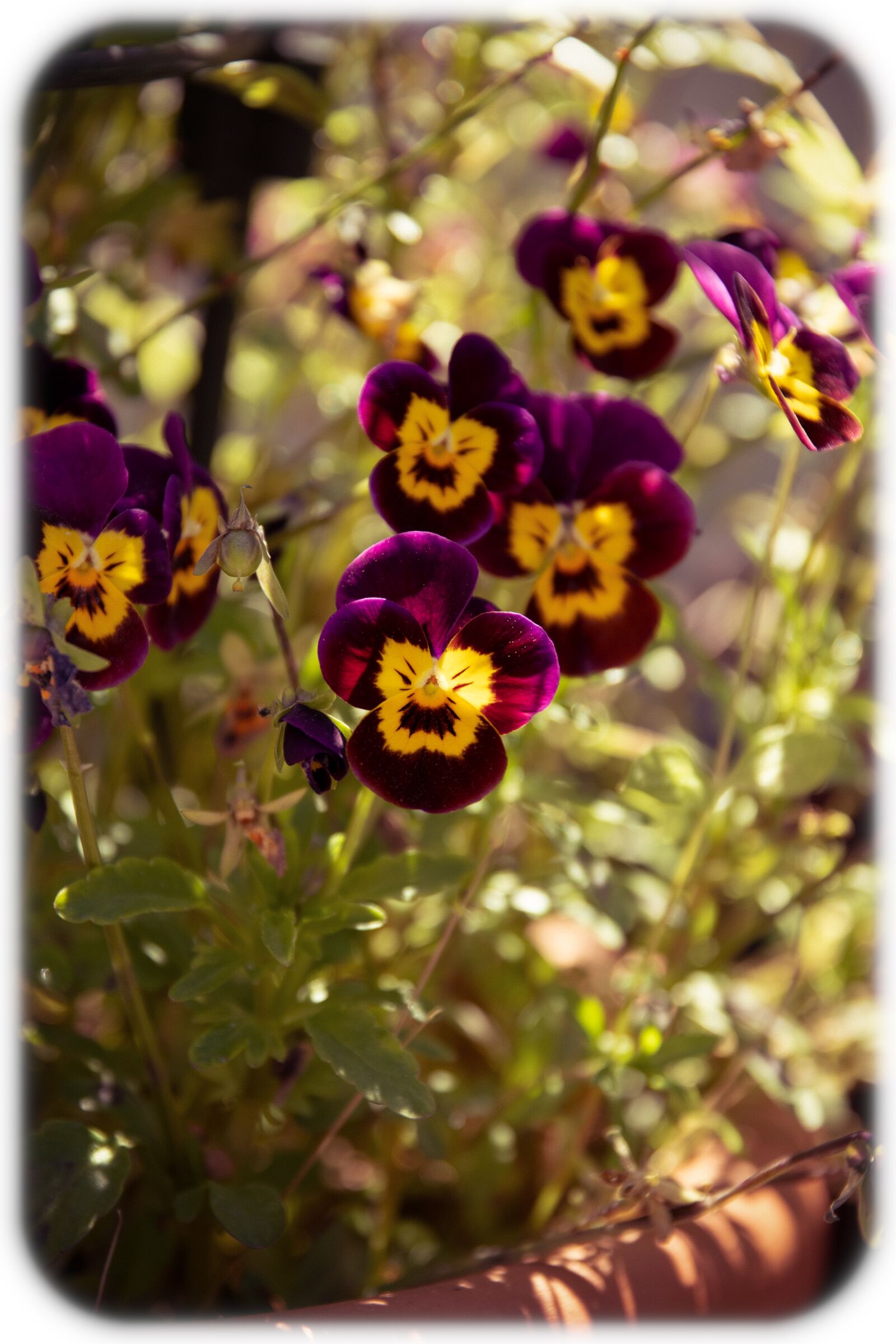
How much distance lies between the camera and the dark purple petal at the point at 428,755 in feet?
1.42

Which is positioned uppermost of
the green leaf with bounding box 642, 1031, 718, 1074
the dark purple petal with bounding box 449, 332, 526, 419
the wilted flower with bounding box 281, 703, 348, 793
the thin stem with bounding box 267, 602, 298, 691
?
the dark purple petal with bounding box 449, 332, 526, 419

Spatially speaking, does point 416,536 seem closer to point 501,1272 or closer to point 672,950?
point 501,1272

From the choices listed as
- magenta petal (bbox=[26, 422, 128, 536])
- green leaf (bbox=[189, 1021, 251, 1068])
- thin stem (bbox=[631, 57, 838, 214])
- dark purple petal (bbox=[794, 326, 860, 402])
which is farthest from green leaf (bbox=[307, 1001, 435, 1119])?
thin stem (bbox=[631, 57, 838, 214])

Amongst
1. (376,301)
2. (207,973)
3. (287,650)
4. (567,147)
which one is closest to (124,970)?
(207,973)

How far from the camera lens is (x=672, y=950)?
81 cm

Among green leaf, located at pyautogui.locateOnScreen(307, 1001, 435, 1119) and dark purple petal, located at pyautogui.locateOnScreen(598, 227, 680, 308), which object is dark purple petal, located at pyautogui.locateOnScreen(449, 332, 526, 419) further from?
green leaf, located at pyautogui.locateOnScreen(307, 1001, 435, 1119)

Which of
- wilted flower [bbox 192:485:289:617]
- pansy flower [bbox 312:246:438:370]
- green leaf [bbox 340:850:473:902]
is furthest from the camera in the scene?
pansy flower [bbox 312:246:438:370]

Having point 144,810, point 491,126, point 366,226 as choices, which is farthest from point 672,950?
point 491,126

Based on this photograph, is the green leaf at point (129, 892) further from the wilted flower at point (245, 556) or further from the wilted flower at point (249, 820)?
the wilted flower at point (245, 556)

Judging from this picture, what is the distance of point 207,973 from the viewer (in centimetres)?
49

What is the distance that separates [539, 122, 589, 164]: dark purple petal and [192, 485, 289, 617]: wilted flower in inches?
20.4

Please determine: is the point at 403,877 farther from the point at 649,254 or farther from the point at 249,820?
the point at 649,254

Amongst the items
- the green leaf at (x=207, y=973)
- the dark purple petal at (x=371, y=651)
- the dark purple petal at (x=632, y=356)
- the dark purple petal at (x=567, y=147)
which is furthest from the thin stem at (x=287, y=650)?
the dark purple petal at (x=567, y=147)

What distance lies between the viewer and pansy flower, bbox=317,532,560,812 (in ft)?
1.38
